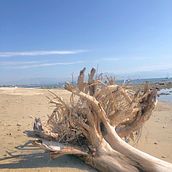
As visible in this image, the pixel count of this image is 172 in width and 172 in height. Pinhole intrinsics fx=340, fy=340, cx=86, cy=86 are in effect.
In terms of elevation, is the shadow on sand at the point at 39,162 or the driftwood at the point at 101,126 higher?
the driftwood at the point at 101,126

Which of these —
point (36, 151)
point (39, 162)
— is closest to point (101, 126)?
point (39, 162)

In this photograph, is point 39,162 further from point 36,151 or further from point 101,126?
point 101,126

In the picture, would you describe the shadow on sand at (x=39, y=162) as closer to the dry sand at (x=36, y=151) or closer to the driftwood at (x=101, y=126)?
the dry sand at (x=36, y=151)

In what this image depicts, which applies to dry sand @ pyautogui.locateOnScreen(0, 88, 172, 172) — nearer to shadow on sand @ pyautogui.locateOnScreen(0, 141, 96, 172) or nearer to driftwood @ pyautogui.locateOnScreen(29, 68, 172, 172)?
shadow on sand @ pyautogui.locateOnScreen(0, 141, 96, 172)

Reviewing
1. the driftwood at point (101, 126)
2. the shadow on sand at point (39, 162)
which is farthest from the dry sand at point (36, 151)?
the driftwood at point (101, 126)

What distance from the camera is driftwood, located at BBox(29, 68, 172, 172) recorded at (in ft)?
18.0

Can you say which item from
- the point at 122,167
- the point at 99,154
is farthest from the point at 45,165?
the point at 122,167

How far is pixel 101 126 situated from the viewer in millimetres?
6129

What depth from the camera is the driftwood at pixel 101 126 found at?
18.0ft

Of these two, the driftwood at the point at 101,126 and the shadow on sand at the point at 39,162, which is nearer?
the driftwood at the point at 101,126

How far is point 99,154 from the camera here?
562 cm

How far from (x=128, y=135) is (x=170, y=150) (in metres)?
1.17

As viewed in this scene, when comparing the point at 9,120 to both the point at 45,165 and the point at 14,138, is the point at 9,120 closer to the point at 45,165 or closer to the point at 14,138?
the point at 14,138

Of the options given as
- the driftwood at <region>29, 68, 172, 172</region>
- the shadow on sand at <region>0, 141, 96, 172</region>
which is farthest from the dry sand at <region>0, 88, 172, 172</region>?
the driftwood at <region>29, 68, 172, 172</region>
